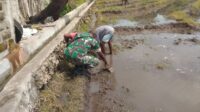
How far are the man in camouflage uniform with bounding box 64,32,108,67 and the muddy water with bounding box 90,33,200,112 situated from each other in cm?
53

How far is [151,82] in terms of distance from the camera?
785 cm

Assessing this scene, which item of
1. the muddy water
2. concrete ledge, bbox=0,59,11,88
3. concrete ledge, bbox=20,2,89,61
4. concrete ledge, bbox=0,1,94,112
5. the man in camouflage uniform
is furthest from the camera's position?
the man in camouflage uniform

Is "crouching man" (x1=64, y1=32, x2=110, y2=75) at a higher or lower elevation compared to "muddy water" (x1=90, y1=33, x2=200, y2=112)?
higher

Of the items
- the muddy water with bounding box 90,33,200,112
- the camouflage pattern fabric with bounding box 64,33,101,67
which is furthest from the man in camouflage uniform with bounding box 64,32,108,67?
the muddy water with bounding box 90,33,200,112

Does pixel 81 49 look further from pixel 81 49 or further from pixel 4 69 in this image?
pixel 4 69

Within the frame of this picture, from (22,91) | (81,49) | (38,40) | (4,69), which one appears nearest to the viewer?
(22,91)

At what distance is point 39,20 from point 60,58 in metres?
4.62

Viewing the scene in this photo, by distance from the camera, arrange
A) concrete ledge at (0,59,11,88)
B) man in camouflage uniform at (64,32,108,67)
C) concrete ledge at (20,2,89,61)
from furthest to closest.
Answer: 1. man in camouflage uniform at (64,32,108,67)
2. concrete ledge at (20,2,89,61)
3. concrete ledge at (0,59,11,88)

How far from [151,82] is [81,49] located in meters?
1.80

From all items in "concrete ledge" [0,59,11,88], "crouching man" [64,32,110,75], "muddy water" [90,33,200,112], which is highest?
"concrete ledge" [0,59,11,88]

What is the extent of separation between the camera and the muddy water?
6594 mm

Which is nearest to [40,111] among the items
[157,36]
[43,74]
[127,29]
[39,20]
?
[43,74]

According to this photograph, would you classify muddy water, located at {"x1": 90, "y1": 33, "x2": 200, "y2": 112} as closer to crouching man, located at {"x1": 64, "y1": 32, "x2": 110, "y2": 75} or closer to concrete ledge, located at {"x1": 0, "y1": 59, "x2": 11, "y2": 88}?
crouching man, located at {"x1": 64, "y1": 32, "x2": 110, "y2": 75}

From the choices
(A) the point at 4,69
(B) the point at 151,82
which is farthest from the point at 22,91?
(B) the point at 151,82
